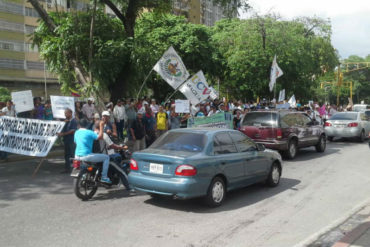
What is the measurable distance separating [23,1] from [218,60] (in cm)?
3072

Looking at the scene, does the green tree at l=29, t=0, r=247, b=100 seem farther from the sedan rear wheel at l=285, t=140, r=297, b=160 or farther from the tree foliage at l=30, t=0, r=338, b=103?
the sedan rear wheel at l=285, t=140, r=297, b=160

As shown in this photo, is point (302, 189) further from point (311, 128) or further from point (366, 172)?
point (311, 128)

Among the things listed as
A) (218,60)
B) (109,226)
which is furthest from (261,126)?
(218,60)

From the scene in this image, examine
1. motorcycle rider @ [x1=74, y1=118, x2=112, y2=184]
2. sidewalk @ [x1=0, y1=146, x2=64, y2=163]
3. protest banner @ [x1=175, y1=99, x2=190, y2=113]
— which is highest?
protest banner @ [x1=175, y1=99, x2=190, y2=113]

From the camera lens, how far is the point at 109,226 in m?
5.75

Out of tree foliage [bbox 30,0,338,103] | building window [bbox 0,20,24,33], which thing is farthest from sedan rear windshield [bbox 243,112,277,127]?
building window [bbox 0,20,24,33]

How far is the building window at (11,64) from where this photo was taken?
154 ft

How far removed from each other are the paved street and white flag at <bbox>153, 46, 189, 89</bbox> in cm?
594

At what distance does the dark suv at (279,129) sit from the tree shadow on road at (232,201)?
3.58 metres

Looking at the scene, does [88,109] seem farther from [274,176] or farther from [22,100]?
[274,176]

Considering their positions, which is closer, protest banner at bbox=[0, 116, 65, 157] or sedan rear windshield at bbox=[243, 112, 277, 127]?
protest banner at bbox=[0, 116, 65, 157]

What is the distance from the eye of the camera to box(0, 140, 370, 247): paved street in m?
5.25

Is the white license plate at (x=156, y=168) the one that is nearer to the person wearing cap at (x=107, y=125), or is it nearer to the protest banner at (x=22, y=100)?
the person wearing cap at (x=107, y=125)

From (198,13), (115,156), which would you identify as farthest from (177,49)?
(198,13)
